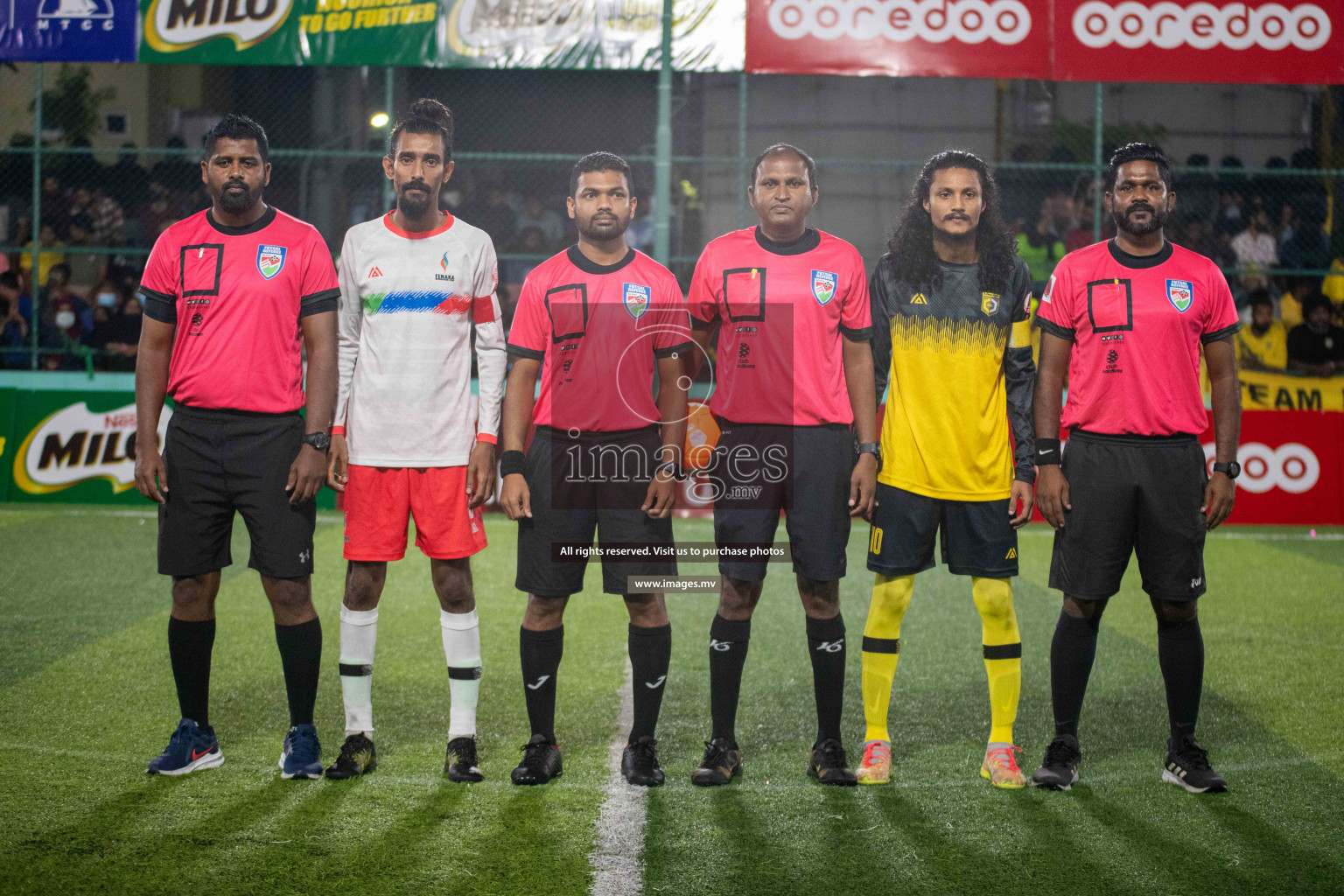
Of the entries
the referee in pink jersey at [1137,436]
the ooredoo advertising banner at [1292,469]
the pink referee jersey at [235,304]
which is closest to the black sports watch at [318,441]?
the pink referee jersey at [235,304]

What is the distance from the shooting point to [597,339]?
4223 mm

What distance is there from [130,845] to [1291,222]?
1437cm

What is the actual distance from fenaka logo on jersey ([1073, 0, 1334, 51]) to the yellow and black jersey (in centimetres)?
781

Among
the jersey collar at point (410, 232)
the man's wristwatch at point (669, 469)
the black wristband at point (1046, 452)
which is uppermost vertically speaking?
the jersey collar at point (410, 232)

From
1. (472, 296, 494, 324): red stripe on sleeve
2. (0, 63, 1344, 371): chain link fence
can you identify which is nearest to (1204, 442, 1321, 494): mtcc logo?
(0, 63, 1344, 371): chain link fence

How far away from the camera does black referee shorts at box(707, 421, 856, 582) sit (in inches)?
165

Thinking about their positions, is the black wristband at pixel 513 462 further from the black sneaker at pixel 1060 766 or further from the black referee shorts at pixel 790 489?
the black sneaker at pixel 1060 766

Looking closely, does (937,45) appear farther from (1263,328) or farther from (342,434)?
(342,434)

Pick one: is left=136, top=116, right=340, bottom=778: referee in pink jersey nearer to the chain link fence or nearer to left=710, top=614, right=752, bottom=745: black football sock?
left=710, top=614, right=752, bottom=745: black football sock

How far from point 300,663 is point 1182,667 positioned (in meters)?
3.13

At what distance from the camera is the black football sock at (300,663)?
14.2ft

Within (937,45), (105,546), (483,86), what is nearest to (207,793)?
→ (105,546)

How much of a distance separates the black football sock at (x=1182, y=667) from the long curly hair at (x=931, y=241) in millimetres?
1383

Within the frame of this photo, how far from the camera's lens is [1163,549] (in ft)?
13.9
